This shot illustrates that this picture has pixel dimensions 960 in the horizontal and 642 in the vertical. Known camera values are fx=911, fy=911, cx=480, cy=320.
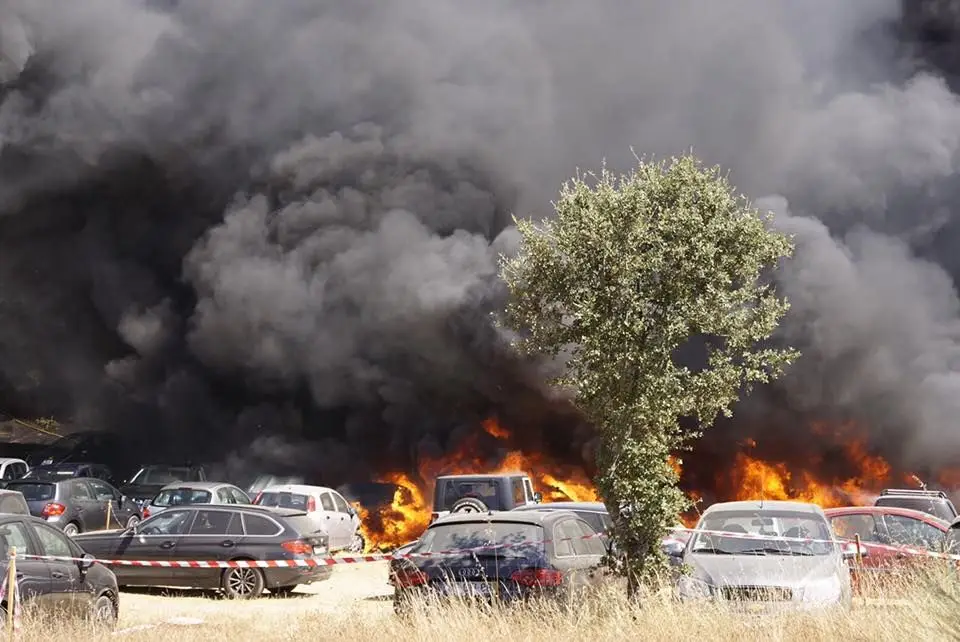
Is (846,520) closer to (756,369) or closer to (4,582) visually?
(756,369)

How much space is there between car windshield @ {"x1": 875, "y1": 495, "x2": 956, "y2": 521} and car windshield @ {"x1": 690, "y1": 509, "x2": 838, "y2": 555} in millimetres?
8741

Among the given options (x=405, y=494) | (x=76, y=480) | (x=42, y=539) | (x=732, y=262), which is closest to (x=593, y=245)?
(x=732, y=262)

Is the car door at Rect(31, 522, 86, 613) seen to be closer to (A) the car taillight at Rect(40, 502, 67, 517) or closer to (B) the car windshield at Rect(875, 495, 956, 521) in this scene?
(A) the car taillight at Rect(40, 502, 67, 517)

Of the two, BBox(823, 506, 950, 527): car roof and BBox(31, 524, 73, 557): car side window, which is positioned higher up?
BBox(31, 524, 73, 557): car side window

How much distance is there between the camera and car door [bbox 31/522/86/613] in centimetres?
983

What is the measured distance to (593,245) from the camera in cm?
1126

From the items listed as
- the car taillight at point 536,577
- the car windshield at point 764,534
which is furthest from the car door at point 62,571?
the car windshield at point 764,534

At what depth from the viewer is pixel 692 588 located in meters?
10.4

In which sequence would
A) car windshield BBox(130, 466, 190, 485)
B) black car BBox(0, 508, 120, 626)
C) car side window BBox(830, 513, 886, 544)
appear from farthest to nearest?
car windshield BBox(130, 466, 190, 485), car side window BBox(830, 513, 886, 544), black car BBox(0, 508, 120, 626)

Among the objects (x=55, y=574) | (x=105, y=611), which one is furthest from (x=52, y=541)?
(x=105, y=611)

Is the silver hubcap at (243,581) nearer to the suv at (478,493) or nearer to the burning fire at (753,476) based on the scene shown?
the suv at (478,493)

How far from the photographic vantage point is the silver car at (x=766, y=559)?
10.0 meters

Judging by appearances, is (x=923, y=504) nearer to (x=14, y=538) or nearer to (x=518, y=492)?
Answer: (x=518, y=492)

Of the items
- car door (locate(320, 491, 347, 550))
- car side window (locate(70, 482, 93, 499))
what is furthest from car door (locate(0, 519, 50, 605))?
car side window (locate(70, 482, 93, 499))
